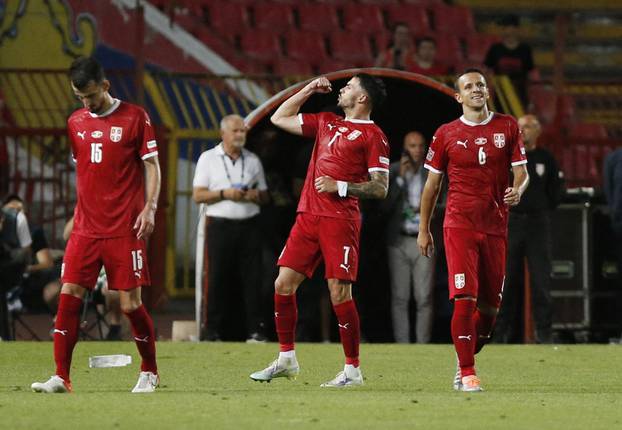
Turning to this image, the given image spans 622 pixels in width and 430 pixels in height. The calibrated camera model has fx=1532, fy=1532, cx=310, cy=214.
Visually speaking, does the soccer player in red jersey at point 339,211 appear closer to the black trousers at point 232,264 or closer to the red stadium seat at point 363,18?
the black trousers at point 232,264

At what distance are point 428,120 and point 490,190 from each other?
7.47 metres

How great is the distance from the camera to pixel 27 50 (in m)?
22.1

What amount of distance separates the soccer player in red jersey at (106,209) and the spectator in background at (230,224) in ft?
18.8

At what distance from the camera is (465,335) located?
9.76 metres

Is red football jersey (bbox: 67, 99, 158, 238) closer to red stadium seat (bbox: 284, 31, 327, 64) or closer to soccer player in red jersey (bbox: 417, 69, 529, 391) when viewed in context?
soccer player in red jersey (bbox: 417, 69, 529, 391)

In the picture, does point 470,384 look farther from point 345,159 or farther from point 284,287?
point 345,159

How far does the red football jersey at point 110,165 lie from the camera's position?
945 cm

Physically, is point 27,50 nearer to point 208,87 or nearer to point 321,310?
point 208,87

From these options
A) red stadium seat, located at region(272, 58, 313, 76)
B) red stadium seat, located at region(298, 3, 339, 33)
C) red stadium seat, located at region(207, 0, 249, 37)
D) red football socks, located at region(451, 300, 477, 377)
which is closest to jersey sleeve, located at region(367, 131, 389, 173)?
red football socks, located at region(451, 300, 477, 377)

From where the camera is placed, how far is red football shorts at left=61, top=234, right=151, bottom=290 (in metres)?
9.41

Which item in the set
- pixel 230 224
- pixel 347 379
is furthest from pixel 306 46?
pixel 347 379

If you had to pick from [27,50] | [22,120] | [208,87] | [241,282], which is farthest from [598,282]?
[27,50]

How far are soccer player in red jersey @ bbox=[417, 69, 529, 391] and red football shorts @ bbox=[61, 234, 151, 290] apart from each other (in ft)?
6.23

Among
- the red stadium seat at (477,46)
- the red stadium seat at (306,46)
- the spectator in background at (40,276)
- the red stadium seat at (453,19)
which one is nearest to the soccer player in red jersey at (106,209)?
the spectator in background at (40,276)
